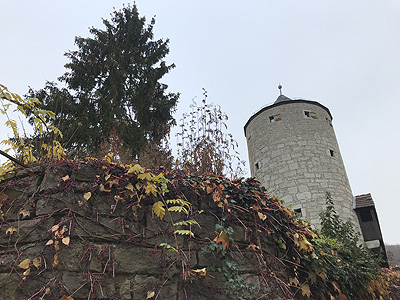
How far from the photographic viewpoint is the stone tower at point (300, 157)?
10602mm

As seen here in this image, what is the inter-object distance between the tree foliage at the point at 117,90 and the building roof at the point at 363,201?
7329mm

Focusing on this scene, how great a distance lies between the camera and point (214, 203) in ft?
9.67

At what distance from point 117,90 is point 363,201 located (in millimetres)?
9544

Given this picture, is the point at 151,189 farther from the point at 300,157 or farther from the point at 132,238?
the point at 300,157

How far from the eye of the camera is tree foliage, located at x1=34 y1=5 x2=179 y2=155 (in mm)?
8906

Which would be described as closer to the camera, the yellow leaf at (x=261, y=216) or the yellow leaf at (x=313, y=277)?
the yellow leaf at (x=261, y=216)

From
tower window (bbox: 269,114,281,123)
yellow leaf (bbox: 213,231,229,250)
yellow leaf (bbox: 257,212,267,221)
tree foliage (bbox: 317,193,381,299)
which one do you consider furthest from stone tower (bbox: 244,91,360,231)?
yellow leaf (bbox: 213,231,229,250)

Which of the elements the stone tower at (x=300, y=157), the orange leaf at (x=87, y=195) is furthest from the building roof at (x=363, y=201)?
the orange leaf at (x=87, y=195)

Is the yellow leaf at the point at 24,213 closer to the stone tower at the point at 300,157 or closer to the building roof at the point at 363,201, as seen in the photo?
the stone tower at the point at 300,157

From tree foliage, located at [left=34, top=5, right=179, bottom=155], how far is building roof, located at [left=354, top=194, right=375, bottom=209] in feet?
24.0

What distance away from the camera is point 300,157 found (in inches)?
446

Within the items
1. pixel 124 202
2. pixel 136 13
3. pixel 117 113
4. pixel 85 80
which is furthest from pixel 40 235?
pixel 136 13

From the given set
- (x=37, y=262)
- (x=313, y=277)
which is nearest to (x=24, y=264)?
(x=37, y=262)

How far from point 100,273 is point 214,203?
1176 millimetres
